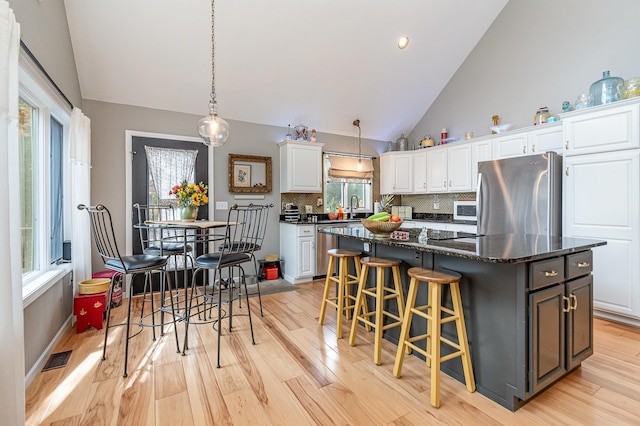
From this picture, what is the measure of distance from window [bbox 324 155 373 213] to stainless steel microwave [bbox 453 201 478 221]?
5.29 ft

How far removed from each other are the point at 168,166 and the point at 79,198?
Result: 1.24m

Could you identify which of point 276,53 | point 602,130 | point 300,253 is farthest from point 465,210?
point 276,53

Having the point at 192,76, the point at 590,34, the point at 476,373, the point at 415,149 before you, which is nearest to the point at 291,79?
the point at 192,76

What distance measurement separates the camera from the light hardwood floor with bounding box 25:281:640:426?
5.37 ft

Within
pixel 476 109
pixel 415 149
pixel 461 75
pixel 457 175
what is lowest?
pixel 457 175

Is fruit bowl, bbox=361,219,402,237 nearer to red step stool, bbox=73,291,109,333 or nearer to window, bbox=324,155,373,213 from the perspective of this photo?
red step stool, bbox=73,291,109,333

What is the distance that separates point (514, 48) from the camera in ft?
14.3

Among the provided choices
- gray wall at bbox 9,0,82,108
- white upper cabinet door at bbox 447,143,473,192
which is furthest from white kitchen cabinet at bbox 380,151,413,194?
gray wall at bbox 9,0,82,108

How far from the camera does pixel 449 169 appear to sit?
4887 millimetres

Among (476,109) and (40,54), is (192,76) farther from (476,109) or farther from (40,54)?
(476,109)

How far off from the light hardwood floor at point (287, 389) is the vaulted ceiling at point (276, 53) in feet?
9.96

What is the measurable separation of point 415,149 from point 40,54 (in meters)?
5.28

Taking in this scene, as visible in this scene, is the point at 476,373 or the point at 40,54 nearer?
the point at 476,373

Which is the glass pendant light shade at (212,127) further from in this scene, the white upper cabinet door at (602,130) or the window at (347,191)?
the white upper cabinet door at (602,130)
